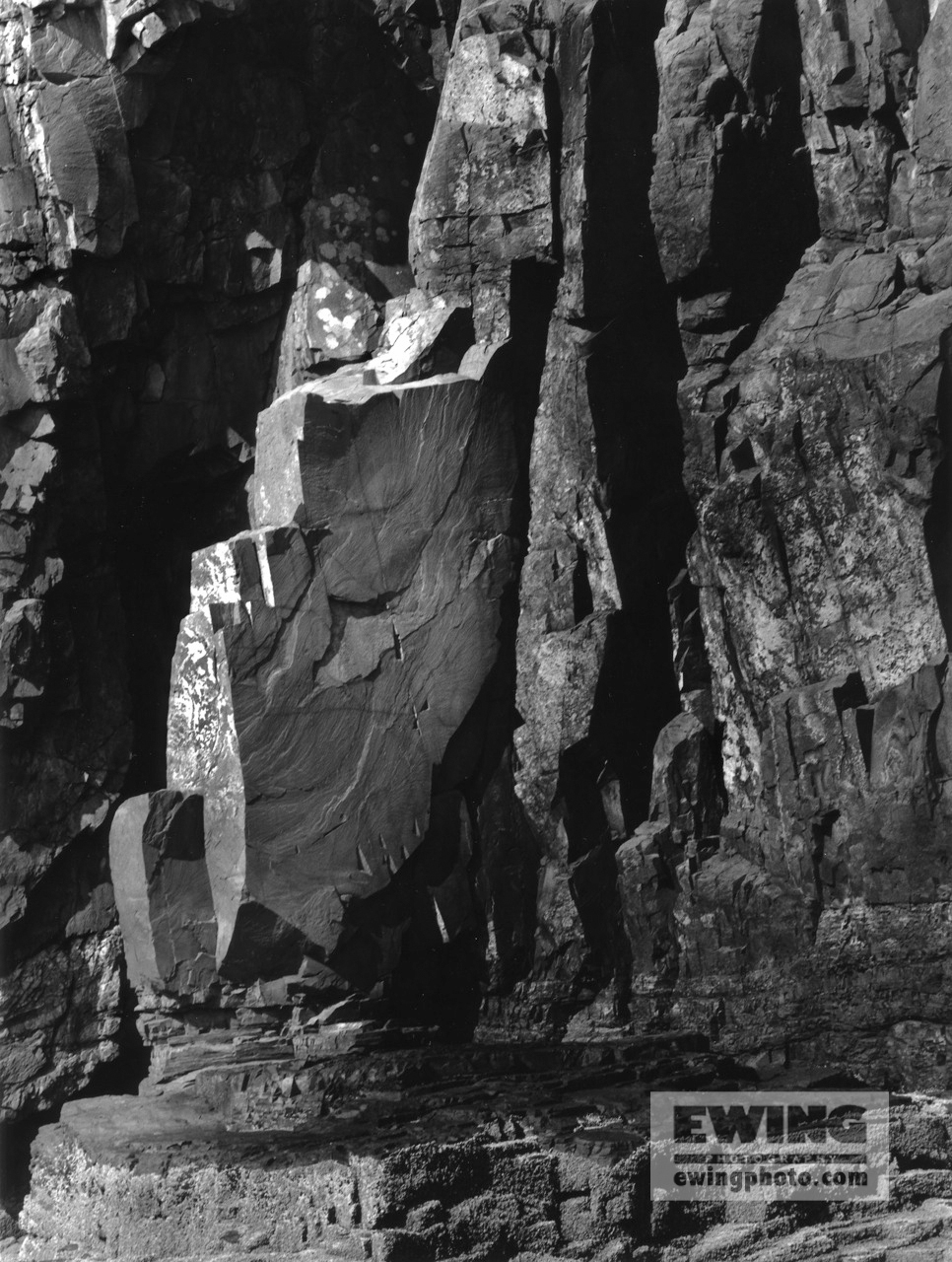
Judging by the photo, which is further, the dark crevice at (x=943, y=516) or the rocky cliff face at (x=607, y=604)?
the rocky cliff face at (x=607, y=604)

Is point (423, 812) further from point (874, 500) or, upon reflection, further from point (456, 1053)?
point (874, 500)

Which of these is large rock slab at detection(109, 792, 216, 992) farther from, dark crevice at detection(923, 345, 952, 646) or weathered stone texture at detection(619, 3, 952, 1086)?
dark crevice at detection(923, 345, 952, 646)

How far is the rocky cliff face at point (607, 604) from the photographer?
1119 cm

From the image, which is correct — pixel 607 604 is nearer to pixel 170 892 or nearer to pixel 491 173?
pixel 491 173

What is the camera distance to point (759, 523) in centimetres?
1166

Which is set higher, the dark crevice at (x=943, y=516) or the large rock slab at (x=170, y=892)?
the dark crevice at (x=943, y=516)

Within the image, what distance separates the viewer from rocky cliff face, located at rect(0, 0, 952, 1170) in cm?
1119

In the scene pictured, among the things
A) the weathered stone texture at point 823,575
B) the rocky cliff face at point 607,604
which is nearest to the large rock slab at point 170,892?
the rocky cliff face at point 607,604

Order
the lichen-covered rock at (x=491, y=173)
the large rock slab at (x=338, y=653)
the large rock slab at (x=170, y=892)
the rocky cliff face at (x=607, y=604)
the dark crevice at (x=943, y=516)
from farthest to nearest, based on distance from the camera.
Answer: the lichen-covered rock at (x=491, y=173) < the large rock slab at (x=170, y=892) < the large rock slab at (x=338, y=653) < the rocky cliff face at (x=607, y=604) < the dark crevice at (x=943, y=516)

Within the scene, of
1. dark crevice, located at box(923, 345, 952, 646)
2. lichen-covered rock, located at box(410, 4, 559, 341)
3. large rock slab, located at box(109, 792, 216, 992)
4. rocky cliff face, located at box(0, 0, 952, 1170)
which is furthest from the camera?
lichen-covered rock, located at box(410, 4, 559, 341)

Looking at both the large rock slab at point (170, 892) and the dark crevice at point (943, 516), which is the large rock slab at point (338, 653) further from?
the dark crevice at point (943, 516)

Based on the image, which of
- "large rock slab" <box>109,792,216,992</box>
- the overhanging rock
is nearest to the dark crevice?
the overhanging rock

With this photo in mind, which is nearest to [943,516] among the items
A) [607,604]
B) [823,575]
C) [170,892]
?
[823,575]

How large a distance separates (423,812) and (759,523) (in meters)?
2.53
